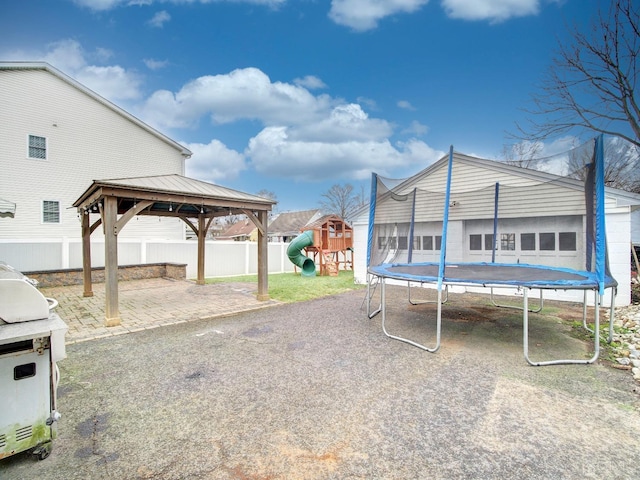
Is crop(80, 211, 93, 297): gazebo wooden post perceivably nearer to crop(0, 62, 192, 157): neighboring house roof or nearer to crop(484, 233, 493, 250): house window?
crop(0, 62, 192, 157): neighboring house roof

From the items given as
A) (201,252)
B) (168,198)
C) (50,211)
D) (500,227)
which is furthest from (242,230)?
(500,227)

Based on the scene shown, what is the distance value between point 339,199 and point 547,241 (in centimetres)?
2991

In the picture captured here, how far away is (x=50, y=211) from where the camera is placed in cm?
1104

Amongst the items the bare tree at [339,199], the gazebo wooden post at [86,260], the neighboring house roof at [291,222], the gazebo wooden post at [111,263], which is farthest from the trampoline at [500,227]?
the bare tree at [339,199]

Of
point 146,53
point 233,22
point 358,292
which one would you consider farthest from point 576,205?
point 146,53

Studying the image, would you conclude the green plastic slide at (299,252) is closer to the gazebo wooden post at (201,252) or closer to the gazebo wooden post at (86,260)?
the gazebo wooden post at (201,252)

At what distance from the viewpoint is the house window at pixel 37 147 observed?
34.9ft

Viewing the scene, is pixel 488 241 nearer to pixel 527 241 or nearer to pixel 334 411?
pixel 527 241

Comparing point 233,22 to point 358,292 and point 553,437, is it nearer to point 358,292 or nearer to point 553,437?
point 358,292

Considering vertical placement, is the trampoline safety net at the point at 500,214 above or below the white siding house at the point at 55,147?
below

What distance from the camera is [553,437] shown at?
2148 millimetres

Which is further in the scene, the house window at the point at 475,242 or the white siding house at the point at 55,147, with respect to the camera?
the white siding house at the point at 55,147

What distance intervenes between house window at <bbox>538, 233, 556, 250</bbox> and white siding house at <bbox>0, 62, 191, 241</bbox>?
524 inches

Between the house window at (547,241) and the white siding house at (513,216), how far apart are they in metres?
0.03
